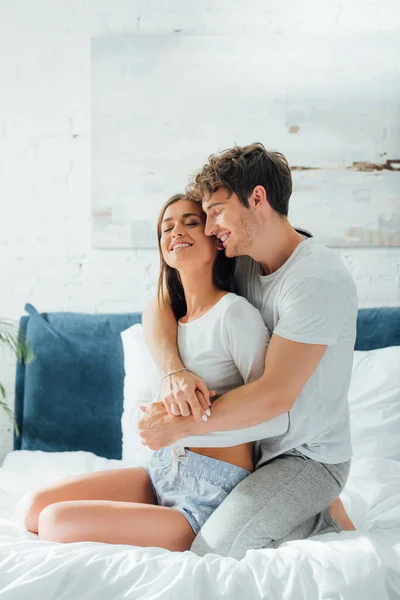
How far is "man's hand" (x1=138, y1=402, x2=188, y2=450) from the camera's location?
5.46ft

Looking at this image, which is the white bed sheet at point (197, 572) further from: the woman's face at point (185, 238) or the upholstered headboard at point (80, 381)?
the upholstered headboard at point (80, 381)

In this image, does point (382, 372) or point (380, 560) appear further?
point (382, 372)

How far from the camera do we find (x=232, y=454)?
175 cm

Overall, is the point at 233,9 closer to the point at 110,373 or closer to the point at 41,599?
the point at 110,373

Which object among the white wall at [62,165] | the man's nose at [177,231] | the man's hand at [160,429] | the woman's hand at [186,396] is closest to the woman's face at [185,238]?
the man's nose at [177,231]

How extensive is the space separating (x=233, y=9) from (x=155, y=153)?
70cm

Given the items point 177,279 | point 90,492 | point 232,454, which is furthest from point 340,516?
point 177,279

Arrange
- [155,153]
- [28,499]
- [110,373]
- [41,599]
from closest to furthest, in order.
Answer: [41,599], [28,499], [110,373], [155,153]

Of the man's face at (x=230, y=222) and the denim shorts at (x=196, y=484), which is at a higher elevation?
the man's face at (x=230, y=222)

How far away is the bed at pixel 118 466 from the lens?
133cm

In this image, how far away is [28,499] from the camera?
5.87ft

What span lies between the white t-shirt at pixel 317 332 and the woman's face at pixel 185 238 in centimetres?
19

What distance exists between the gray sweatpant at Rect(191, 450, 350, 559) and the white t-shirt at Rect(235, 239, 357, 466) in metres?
0.04

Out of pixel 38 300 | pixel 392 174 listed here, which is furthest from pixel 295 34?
pixel 38 300
